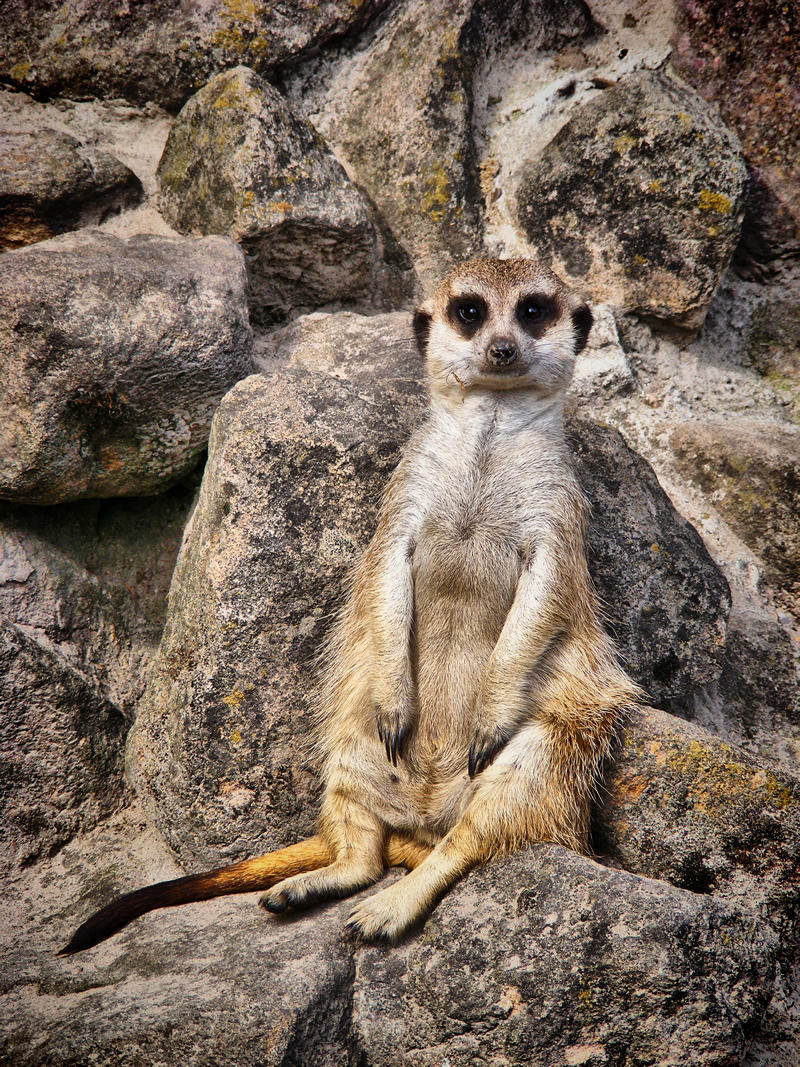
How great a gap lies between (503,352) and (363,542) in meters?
0.68

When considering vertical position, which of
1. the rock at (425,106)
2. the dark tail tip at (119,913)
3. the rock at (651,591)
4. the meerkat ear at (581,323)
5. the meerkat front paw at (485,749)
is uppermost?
the rock at (425,106)

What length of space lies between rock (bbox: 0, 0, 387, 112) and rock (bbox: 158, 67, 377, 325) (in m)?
0.17

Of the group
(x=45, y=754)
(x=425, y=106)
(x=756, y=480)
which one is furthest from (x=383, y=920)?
(x=425, y=106)

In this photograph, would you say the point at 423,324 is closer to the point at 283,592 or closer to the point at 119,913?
the point at 283,592

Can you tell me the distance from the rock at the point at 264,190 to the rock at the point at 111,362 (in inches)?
8.6

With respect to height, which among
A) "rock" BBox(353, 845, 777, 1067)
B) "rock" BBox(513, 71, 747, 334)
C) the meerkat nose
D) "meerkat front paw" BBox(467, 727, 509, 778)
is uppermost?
"rock" BBox(513, 71, 747, 334)

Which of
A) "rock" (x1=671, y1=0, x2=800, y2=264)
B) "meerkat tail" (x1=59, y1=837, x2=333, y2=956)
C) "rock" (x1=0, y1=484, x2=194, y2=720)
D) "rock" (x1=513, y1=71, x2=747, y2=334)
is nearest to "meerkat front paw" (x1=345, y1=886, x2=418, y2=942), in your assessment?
"meerkat tail" (x1=59, y1=837, x2=333, y2=956)

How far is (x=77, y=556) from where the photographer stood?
2.51 m

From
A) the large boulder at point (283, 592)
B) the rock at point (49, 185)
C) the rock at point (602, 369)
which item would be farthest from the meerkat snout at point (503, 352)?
the rock at point (49, 185)

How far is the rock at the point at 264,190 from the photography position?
8.55ft

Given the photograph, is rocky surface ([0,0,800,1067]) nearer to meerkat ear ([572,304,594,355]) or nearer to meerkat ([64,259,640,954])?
meerkat ([64,259,640,954])

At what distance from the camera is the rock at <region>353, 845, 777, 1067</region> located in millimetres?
1537

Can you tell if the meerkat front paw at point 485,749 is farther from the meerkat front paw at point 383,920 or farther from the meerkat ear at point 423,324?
the meerkat ear at point 423,324

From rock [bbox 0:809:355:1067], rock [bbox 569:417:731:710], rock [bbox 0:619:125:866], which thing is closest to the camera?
rock [bbox 0:809:355:1067]
